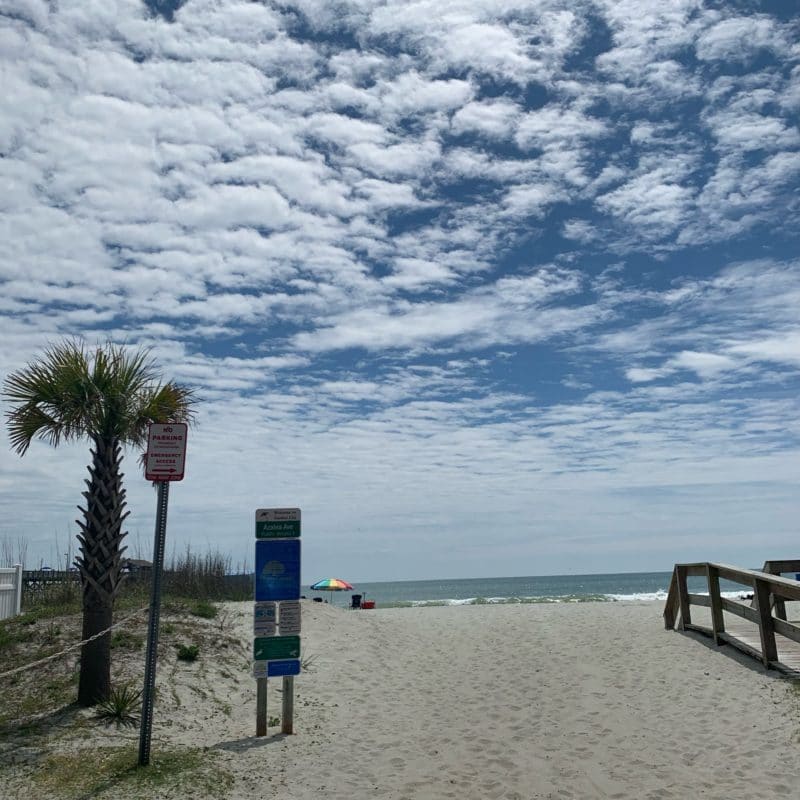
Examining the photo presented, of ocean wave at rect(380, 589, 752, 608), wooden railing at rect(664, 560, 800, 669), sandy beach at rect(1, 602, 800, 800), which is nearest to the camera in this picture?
sandy beach at rect(1, 602, 800, 800)

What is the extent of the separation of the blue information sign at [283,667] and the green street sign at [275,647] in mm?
55

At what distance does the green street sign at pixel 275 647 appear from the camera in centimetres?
857

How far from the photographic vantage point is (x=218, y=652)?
461 inches

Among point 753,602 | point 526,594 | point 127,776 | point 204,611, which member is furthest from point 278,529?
point 526,594

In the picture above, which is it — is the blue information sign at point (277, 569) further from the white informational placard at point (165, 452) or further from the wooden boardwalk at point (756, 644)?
the wooden boardwalk at point (756, 644)

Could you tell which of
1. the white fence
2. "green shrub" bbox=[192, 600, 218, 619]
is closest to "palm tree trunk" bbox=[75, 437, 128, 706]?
"green shrub" bbox=[192, 600, 218, 619]

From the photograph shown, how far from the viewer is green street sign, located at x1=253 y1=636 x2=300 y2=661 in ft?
28.1

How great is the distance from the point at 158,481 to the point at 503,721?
15.8 ft

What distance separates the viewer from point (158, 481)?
7133 millimetres

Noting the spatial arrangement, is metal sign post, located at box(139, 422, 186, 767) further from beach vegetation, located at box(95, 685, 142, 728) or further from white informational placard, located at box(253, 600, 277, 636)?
white informational placard, located at box(253, 600, 277, 636)

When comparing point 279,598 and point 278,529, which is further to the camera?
point 278,529

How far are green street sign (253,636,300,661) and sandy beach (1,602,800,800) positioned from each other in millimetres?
814

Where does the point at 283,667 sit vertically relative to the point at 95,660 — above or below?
below

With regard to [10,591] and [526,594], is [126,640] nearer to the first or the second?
[10,591]
